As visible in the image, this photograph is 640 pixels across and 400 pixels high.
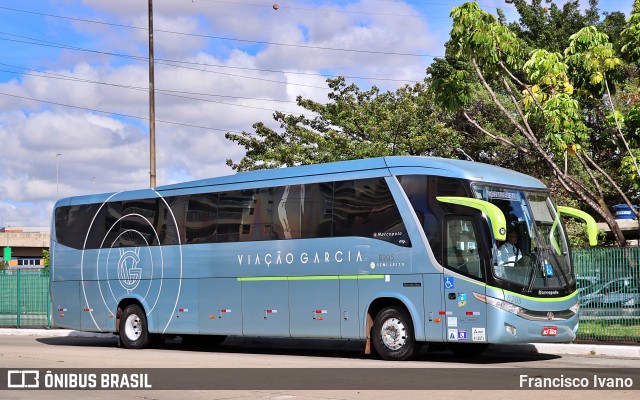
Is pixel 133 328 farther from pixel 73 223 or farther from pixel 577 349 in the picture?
pixel 577 349

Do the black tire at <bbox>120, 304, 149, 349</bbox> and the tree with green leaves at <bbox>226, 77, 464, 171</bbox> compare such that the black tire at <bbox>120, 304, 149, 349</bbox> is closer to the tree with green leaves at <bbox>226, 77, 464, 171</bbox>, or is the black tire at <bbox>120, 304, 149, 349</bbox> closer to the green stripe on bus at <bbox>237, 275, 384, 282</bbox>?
the green stripe on bus at <bbox>237, 275, 384, 282</bbox>

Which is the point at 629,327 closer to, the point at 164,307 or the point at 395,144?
the point at 164,307

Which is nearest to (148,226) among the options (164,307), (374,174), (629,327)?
(164,307)

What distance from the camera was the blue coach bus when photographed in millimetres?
16828

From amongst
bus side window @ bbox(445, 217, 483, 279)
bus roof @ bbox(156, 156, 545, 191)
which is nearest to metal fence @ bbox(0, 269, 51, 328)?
bus roof @ bbox(156, 156, 545, 191)

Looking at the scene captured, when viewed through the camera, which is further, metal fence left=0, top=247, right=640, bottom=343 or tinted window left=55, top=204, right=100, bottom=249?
tinted window left=55, top=204, right=100, bottom=249

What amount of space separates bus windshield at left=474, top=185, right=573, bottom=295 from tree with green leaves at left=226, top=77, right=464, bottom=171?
19350 millimetres

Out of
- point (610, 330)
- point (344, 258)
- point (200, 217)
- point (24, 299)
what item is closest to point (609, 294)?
point (610, 330)

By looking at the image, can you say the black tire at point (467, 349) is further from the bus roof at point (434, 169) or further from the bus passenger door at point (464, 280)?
the bus roof at point (434, 169)

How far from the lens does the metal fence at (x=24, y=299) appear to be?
32094 millimetres

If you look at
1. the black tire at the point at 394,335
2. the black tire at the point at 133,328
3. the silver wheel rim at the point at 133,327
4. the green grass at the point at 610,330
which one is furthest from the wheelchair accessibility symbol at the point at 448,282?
the silver wheel rim at the point at 133,327

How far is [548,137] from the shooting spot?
73.5 feet

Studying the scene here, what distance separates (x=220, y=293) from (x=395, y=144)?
64.7ft

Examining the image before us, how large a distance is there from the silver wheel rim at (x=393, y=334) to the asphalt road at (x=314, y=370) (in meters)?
0.42
